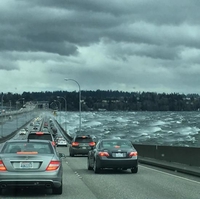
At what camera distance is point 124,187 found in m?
15.7

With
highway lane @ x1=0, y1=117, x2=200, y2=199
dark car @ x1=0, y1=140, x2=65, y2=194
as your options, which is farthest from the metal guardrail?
dark car @ x1=0, y1=140, x2=65, y2=194

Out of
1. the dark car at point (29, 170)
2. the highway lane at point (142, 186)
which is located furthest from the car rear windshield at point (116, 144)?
the dark car at point (29, 170)

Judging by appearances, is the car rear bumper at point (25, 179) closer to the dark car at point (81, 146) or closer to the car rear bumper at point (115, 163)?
the car rear bumper at point (115, 163)

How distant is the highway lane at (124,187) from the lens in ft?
44.3

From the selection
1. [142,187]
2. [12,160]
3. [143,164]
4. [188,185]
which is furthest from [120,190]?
[143,164]

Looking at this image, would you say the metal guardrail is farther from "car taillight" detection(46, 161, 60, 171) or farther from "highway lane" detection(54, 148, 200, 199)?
"car taillight" detection(46, 161, 60, 171)

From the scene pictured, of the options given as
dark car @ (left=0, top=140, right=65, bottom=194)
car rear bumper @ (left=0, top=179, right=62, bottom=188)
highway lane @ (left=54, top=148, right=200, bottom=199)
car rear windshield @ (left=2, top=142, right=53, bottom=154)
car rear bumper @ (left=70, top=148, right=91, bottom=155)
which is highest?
car rear windshield @ (left=2, top=142, right=53, bottom=154)

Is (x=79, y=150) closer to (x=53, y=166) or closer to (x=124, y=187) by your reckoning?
(x=124, y=187)

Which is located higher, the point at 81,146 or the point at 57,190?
the point at 57,190

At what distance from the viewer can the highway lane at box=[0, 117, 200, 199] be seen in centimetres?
1351

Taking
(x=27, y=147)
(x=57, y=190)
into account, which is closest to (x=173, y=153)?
(x=57, y=190)

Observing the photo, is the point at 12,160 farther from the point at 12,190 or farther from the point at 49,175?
the point at 12,190

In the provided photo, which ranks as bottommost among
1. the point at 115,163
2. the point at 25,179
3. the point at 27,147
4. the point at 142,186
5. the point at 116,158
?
the point at 142,186

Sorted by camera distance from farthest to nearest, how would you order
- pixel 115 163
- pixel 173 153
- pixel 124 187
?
pixel 173 153
pixel 115 163
pixel 124 187
